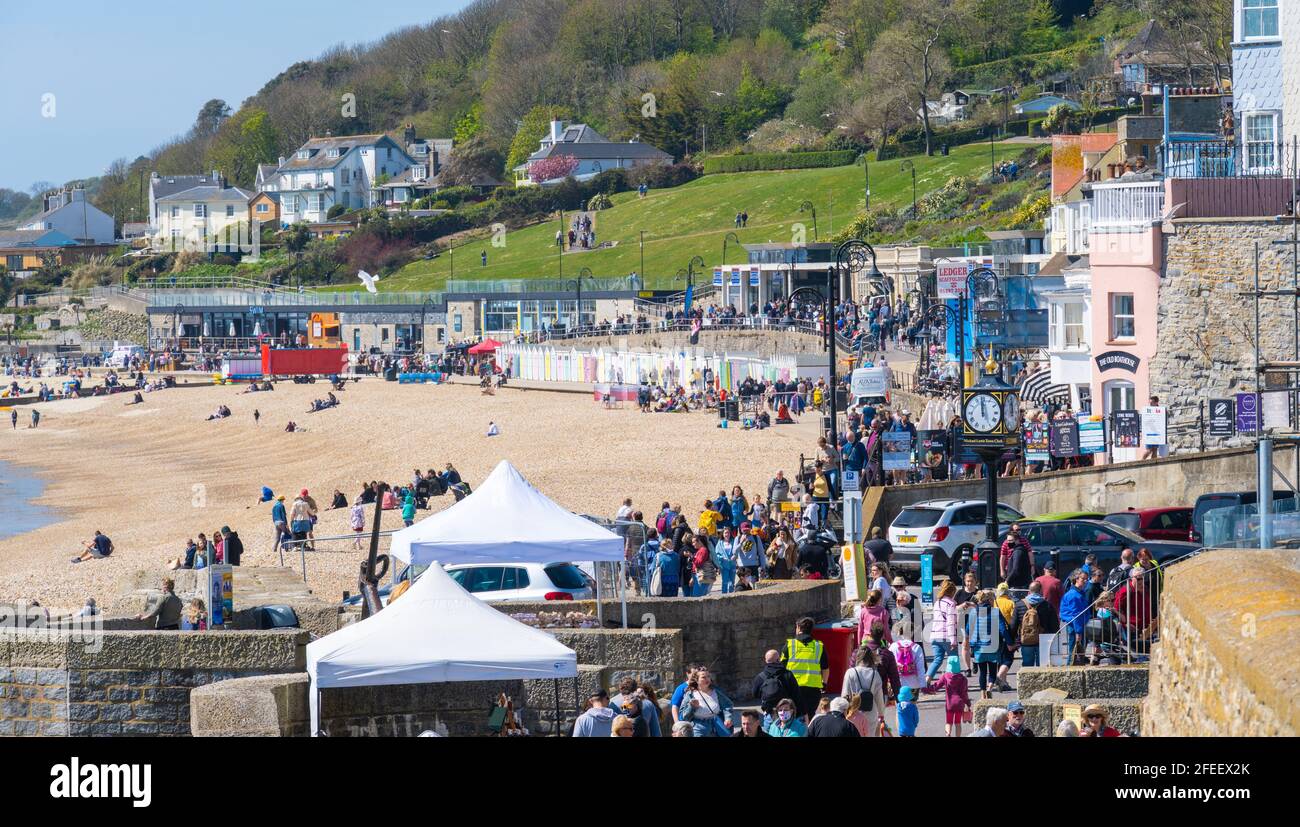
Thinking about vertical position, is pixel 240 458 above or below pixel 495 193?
below

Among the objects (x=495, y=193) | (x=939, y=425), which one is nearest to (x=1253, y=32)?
(x=939, y=425)

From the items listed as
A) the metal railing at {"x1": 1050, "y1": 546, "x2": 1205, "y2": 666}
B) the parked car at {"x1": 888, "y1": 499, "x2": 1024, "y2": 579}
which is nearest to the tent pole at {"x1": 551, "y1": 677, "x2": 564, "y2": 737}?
the metal railing at {"x1": 1050, "y1": 546, "x2": 1205, "y2": 666}

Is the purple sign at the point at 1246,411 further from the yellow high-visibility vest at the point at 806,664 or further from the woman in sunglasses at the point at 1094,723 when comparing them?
the woman in sunglasses at the point at 1094,723

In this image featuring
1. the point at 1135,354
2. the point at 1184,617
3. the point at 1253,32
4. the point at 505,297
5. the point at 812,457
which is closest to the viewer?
the point at 1184,617

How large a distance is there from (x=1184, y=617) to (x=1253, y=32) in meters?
27.1

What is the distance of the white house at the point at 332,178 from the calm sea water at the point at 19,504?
302 feet

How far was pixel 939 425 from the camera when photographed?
31688 mm

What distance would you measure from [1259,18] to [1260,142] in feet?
16.6

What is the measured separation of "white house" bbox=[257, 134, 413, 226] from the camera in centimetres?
15138

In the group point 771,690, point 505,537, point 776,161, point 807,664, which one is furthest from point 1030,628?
point 776,161

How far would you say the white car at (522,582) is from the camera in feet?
56.5

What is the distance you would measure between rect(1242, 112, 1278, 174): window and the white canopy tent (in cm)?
1915

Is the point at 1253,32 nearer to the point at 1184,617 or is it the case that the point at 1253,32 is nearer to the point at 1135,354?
the point at 1135,354

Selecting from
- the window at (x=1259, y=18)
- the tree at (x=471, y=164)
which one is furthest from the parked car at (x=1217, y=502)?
the tree at (x=471, y=164)
